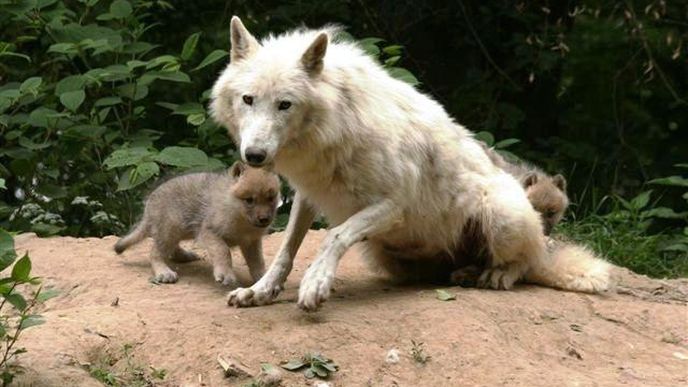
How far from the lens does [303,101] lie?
18.0 ft

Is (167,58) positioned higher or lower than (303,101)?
lower

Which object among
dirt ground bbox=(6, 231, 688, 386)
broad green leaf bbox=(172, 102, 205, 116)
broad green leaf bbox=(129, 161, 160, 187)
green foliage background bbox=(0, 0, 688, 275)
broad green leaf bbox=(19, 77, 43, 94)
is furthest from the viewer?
green foliage background bbox=(0, 0, 688, 275)

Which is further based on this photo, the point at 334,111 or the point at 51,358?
the point at 334,111

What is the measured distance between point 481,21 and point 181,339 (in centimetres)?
693

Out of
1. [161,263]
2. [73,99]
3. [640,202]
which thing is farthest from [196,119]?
[640,202]

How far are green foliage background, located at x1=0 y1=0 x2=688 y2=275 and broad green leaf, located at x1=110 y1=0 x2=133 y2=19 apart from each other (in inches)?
0.8

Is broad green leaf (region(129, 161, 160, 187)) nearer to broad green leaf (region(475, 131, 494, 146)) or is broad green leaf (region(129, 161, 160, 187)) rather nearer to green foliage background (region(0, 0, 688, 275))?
green foliage background (region(0, 0, 688, 275))

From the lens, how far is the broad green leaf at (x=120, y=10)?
8328mm

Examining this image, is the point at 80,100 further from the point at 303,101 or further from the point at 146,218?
the point at 303,101

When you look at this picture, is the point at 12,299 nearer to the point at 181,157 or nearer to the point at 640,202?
the point at 181,157

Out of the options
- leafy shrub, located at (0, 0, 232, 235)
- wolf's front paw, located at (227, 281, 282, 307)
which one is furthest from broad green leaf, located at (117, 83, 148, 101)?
wolf's front paw, located at (227, 281, 282, 307)

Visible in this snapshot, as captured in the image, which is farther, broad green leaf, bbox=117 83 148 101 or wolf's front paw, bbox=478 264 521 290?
broad green leaf, bbox=117 83 148 101

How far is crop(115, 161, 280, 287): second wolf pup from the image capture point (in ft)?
21.3

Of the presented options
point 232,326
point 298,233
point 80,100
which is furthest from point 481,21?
point 232,326
